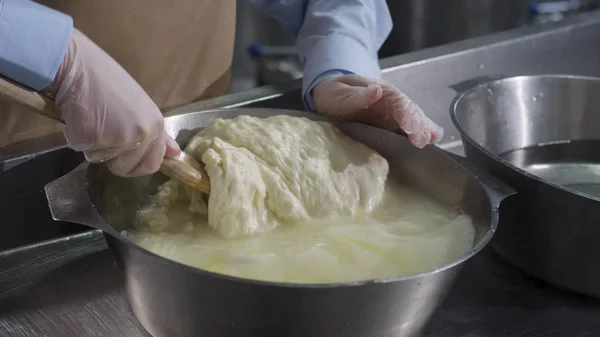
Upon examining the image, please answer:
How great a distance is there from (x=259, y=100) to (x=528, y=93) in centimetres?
51

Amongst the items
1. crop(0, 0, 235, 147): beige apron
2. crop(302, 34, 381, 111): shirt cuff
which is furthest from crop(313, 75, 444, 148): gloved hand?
crop(0, 0, 235, 147): beige apron

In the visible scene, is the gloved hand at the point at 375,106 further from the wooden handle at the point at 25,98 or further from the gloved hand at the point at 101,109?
the wooden handle at the point at 25,98

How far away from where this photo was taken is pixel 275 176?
0.99 meters

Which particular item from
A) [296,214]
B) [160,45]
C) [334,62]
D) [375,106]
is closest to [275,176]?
[296,214]

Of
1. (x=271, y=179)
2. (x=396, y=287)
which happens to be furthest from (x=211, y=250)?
(x=396, y=287)

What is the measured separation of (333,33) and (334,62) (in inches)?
3.9

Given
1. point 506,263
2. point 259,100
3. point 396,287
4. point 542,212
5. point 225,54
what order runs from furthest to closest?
point 225,54 → point 259,100 → point 506,263 → point 542,212 → point 396,287

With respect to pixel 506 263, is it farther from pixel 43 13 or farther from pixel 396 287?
pixel 43 13

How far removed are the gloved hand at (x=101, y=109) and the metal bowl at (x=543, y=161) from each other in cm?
48

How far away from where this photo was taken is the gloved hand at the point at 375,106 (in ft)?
3.37

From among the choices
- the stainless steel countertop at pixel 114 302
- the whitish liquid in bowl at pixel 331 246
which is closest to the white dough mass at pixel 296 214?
the whitish liquid in bowl at pixel 331 246

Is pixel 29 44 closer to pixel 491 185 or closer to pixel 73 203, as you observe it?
pixel 73 203

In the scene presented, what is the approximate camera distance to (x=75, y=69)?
2.79ft

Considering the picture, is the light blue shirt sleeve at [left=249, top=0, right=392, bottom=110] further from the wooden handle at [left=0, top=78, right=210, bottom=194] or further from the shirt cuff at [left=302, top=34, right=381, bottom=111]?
the wooden handle at [left=0, top=78, right=210, bottom=194]
